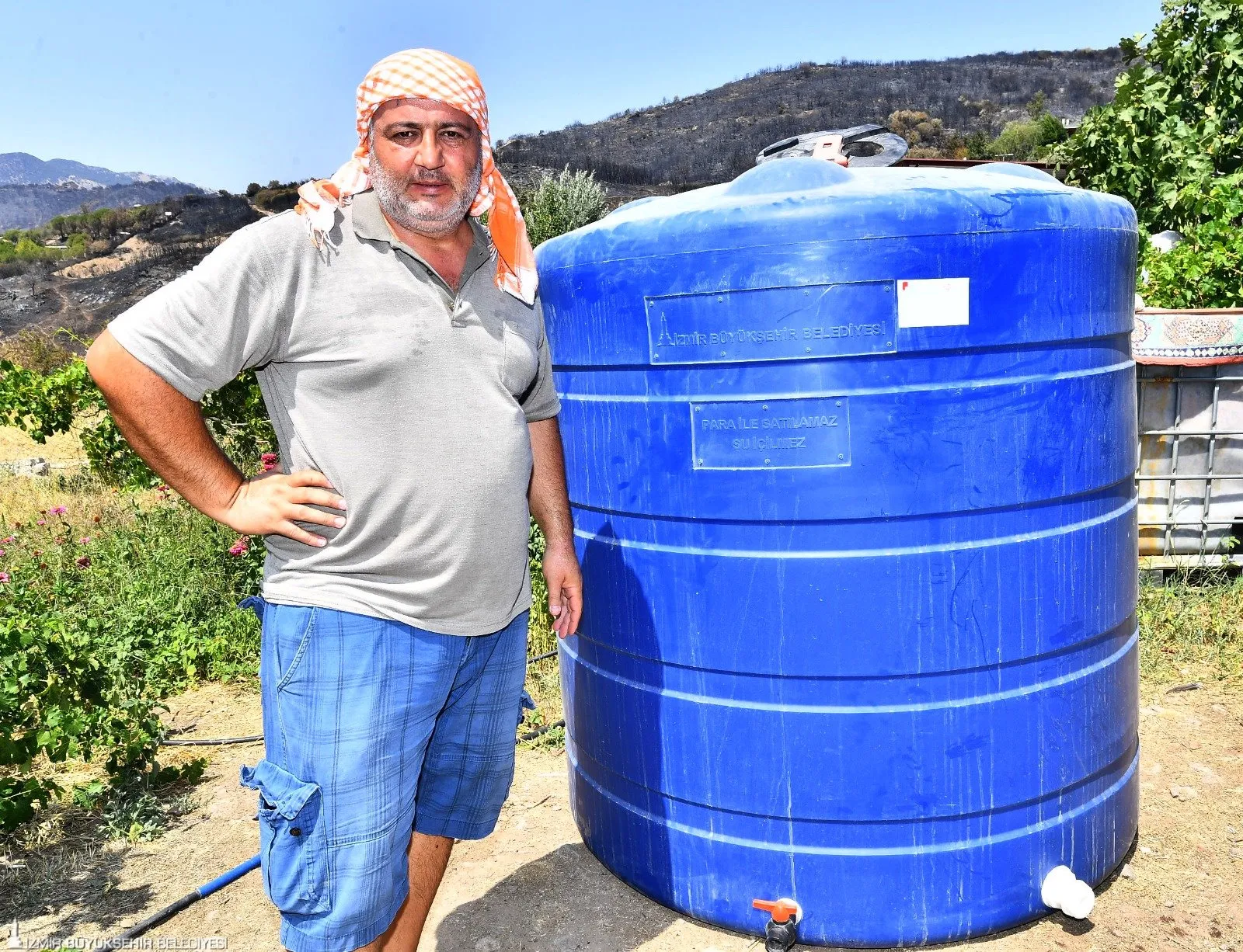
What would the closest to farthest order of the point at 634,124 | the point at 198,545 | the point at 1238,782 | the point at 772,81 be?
1. the point at 1238,782
2. the point at 198,545
3. the point at 634,124
4. the point at 772,81

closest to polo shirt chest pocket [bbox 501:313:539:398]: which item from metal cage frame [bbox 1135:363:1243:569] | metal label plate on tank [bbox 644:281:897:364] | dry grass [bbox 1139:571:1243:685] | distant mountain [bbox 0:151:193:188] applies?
metal label plate on tank [bbox 644:281:897:364]

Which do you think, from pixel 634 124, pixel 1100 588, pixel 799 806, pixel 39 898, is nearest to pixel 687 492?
pixel 799 806

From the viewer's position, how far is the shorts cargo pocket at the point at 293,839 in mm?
1839

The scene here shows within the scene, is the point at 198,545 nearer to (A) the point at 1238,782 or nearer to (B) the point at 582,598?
(B) the point at 582,598

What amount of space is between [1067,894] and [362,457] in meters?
1.83

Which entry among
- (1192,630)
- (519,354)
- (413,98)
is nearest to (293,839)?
(519,354)

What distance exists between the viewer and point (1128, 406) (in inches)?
94.6

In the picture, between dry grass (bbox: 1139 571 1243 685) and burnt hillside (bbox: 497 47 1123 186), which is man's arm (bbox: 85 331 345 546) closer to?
dry grass (bbox: 1139 571 1243 685)

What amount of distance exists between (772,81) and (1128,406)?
59.5 metres

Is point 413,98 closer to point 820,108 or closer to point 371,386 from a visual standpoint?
point 371,386

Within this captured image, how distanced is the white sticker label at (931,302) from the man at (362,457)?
2.50ft

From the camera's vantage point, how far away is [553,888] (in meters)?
2.77

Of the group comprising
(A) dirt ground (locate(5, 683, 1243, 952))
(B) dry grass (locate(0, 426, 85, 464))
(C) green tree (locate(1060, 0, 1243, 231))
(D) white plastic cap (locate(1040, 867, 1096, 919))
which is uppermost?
(C) green tree (locate(1060, 0, 1243, 231))

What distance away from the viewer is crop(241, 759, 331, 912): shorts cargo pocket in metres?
1.84
